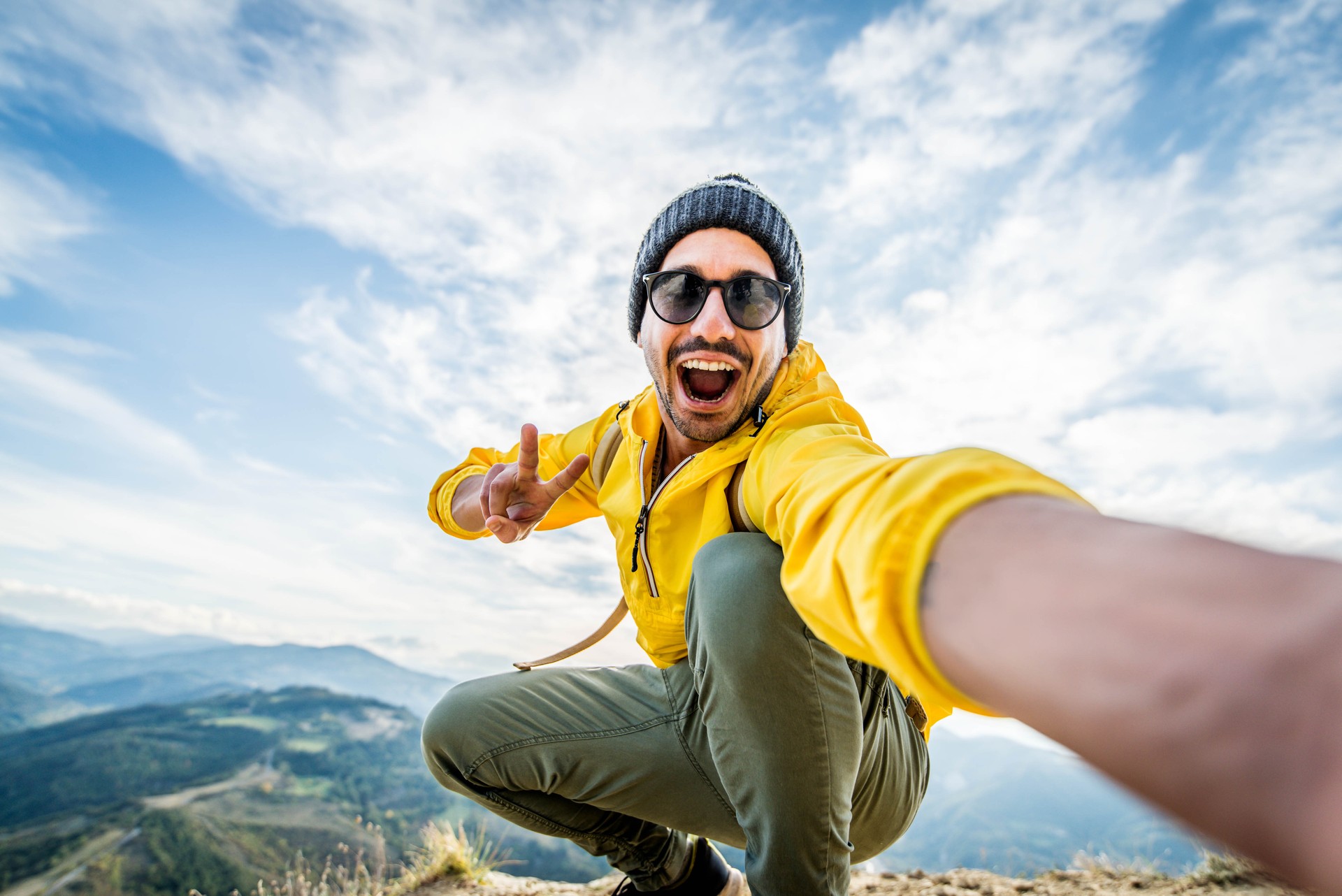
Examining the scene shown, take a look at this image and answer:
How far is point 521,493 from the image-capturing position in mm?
2461

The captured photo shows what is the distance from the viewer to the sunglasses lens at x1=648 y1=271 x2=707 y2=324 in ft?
8.43

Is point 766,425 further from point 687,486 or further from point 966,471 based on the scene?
point 966,471

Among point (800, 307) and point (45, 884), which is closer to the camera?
point (800, 307)

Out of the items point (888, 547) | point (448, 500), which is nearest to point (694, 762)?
point (448, 500)

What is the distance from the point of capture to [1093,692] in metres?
0.56

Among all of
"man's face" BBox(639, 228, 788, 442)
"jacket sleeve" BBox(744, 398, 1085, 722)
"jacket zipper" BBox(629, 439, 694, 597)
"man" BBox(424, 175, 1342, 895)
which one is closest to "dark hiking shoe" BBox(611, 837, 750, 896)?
"man" BBox(424, 175, 1342, 895)

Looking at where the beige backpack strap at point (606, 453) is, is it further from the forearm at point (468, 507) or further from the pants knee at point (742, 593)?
the pants knee at point (742, 593)

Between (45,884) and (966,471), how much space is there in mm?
36886

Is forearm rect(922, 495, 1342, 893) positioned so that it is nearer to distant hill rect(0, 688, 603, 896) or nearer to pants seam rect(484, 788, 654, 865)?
pants seam rect(484, 788, 654, 865)

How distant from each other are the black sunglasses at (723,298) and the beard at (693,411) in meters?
0.13

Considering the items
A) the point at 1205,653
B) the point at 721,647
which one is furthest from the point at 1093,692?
the point at 721,647

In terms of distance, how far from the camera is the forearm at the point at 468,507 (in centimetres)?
294

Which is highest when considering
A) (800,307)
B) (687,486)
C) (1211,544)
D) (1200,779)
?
(800,307)

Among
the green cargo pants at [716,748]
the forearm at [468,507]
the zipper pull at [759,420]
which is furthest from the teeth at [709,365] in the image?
the forearm at [468,507]
